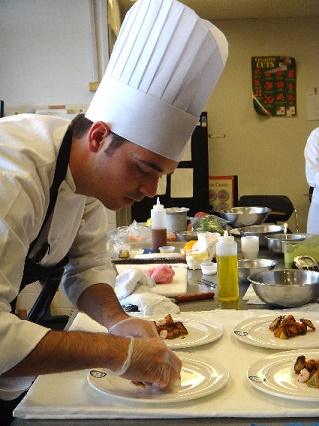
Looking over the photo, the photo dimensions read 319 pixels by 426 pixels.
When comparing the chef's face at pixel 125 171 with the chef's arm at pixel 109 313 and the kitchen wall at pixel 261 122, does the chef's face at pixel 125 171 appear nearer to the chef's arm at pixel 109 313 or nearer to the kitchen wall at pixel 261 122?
the chef's arm at pixel 109 313

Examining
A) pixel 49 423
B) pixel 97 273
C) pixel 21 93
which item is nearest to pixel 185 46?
pixel 97 273

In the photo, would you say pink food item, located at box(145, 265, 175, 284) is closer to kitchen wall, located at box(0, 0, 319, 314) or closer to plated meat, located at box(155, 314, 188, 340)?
plated meat, located at box(155, 314, 188, 340)

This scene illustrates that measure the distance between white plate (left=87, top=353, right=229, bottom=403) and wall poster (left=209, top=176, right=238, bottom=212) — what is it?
5053 millimetres

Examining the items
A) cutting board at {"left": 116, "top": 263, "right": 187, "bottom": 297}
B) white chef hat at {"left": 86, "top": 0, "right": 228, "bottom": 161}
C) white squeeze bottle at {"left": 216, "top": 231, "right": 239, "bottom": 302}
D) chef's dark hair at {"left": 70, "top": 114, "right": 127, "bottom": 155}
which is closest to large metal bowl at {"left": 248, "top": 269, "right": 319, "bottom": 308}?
white squeeze bottle at {"left": 216, "top": 231, "right": 239, "bottom": 302}

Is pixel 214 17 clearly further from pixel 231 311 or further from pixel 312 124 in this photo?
pixel 231 311

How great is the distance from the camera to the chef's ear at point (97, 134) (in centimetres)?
133

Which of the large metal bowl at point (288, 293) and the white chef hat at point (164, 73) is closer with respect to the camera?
the white chef hat at point (164, 73)

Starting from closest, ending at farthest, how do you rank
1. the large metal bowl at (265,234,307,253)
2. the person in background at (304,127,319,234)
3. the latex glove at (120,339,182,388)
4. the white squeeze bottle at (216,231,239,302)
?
the latex glove at (120,339,182,388)
the white squeeze bottle at (216,231,239,302)
the large metal bowl at (265,234,307,253)
the person in background at (304,127,319,234)

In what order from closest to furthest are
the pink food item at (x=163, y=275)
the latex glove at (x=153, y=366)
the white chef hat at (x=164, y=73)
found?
the latex glove at (x=153, y=366), the white chef hat at (x=164, y=73), the pink food item at (x=163, y=275)

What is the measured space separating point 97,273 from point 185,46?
71 cm

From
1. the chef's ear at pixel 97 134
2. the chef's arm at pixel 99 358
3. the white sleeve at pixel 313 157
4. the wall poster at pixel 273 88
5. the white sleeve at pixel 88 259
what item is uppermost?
the wall poster at pixel 273 88

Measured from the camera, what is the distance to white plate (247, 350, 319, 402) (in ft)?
3.42

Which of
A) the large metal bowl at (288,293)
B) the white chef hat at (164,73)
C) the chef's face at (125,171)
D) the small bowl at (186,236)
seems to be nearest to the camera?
the chef's face at (125,171)

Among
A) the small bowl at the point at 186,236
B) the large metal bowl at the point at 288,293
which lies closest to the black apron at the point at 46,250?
the large metal bowl at the point at 288,293
